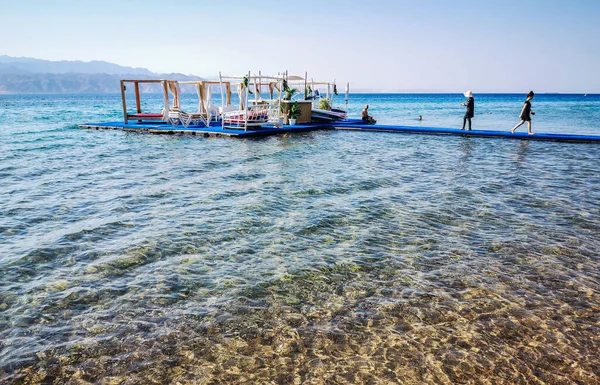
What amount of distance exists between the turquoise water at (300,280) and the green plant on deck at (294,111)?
44.8ft

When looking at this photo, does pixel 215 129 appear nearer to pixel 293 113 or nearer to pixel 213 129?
pixel 213 129

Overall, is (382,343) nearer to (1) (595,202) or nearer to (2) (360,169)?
(1) (595,202)

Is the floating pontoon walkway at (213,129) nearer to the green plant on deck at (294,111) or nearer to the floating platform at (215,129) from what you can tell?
the floating platform at (215,129)

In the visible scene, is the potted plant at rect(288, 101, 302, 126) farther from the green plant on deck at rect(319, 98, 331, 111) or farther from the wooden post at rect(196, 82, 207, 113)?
the wooden post at rect(196, 82, 207, 113)

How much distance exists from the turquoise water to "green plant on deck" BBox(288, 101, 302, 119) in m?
13.7

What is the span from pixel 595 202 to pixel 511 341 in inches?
264

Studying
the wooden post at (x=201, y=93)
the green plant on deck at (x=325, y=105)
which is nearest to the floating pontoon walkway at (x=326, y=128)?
the wooden post at (x=201, y=93)

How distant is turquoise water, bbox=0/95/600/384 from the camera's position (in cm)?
366

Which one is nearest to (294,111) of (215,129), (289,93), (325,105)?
(289,93)

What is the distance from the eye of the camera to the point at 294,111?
24172 millimetres

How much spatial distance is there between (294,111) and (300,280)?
1990 cm

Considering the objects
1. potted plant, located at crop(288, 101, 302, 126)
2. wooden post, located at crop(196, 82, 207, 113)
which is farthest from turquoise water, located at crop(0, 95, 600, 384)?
wooden post, located at crop(196, 82, 207, 113)

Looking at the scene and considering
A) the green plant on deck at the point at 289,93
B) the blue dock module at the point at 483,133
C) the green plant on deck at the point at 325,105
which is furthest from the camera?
the green plant on deck at the point at 325,105

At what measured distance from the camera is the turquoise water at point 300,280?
366cm
